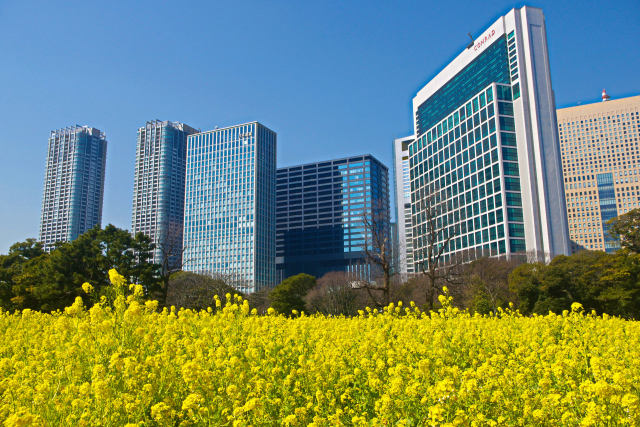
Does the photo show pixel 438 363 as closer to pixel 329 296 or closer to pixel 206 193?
pixel 329 296

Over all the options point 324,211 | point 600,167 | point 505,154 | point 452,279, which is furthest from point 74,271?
point 600,167

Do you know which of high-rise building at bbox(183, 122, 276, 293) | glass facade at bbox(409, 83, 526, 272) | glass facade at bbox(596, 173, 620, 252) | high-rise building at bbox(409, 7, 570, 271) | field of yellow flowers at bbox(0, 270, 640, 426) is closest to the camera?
field of yellow flowers at bbox(0, 270, 640, 426)

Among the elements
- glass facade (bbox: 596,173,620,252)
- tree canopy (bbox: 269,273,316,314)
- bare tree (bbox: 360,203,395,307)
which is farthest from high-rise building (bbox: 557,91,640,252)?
bare tree (bbox: 360,203,395,307)

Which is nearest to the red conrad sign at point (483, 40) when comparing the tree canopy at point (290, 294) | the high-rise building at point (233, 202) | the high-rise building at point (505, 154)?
the high-rise building at point (505, 154)

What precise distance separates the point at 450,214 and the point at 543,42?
32.4 m

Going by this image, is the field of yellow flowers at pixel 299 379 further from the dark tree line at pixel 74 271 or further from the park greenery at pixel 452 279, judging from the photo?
the dark tree line at pixel 74 271

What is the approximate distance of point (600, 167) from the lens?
148875mm

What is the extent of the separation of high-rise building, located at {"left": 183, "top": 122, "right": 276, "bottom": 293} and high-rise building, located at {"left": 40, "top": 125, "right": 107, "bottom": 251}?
136ft

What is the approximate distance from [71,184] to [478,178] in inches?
5389

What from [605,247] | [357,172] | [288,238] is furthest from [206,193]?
[605,247]

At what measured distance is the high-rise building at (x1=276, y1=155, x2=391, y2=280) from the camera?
152 m

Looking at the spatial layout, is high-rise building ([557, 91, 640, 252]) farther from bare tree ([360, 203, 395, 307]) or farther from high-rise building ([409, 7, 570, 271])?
bare tree ([360, 203, 395, 307])

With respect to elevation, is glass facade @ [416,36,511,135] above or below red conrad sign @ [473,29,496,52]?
below

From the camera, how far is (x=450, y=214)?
8450cm
